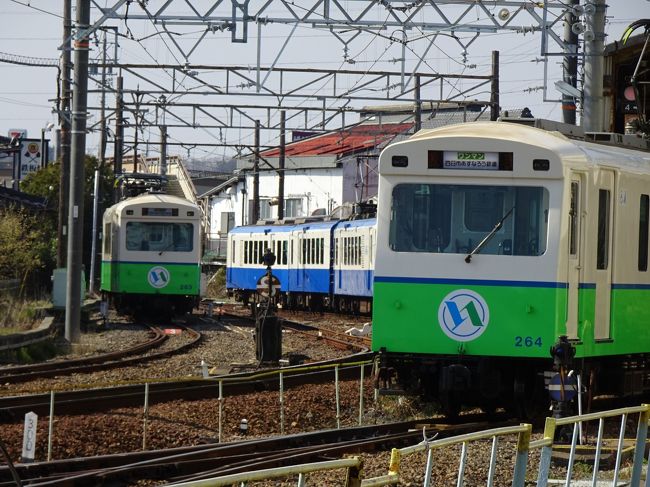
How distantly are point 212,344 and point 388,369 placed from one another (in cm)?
1222

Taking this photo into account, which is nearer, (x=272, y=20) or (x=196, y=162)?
(x=272, y=20)

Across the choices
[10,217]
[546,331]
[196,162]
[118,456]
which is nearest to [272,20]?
[10,217]

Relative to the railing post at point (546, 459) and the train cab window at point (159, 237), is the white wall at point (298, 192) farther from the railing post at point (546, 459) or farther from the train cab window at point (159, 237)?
the railing post at point (546, 459)

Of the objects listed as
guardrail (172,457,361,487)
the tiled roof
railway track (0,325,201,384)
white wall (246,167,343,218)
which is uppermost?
the tiled roof

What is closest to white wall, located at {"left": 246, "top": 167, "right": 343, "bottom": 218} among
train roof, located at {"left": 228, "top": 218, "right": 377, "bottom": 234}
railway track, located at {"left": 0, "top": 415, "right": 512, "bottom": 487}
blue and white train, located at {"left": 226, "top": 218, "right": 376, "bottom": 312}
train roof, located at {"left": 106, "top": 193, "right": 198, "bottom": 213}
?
blue and white train, located at {"left": 226, "top": 218, "right": 376, "bottom": 312}

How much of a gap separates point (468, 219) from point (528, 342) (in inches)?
50.0

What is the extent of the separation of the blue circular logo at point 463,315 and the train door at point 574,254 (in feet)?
2.60

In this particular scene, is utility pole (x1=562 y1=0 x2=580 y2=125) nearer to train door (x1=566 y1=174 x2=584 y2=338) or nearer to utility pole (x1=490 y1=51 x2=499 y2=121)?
Result: train door (x1=566 y1=174 x2=584 y2=338)

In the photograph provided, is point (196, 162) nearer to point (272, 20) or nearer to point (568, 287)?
point (272, 20)

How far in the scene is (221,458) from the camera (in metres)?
10.1

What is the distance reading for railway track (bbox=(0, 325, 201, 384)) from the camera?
17984 mm

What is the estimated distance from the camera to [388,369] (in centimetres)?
1259

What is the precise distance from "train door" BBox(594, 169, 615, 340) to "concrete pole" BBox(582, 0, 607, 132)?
5895 millimetres

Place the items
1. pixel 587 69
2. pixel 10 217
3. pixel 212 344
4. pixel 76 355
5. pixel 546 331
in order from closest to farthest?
pixel 546 331
pixel 587 69
pixel 76 355
pixel 212 344
pixel 10 217
